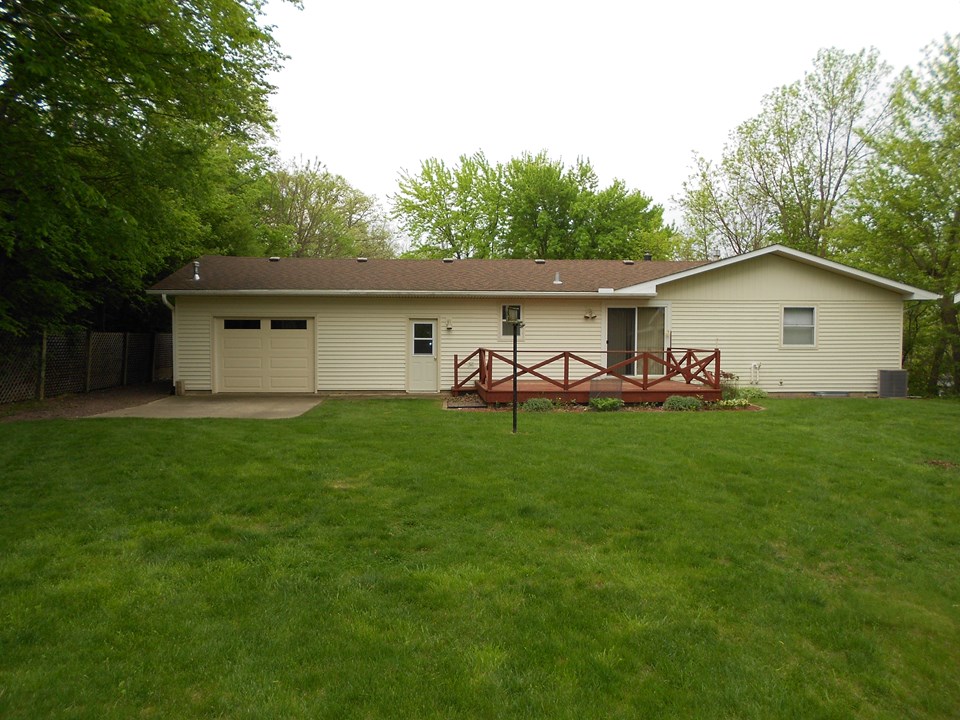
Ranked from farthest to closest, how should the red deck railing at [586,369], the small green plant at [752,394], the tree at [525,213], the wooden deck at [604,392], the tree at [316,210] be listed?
1. the tree at [525,213]
2. the tree at [316,210]
3. the small green plant at [752,394]
4. the red deck railing at [586,369]
5. the wooden deck at [604,392]

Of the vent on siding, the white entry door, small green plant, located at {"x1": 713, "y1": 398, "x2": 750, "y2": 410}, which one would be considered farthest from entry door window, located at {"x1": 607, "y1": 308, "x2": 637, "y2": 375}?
the vent on siding

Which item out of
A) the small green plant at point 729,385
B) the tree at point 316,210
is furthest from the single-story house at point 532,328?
the tree at point 316,210

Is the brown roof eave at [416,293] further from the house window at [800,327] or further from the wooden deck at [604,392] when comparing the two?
the house window at [800,327]

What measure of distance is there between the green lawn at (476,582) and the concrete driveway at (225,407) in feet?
11.0

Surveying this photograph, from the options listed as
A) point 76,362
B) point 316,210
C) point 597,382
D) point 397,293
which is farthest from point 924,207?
point 316,210

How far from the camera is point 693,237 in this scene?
2966cm

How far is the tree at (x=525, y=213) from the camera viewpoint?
3238 cm

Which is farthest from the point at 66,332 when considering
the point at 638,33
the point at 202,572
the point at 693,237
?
the point at 693,237

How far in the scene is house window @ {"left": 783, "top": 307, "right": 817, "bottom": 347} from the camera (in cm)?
1445

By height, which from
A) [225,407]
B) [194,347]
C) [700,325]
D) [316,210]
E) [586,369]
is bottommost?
[225,407]

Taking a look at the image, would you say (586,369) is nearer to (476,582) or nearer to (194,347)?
(194,347)

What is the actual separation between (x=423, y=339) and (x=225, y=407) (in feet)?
16.1

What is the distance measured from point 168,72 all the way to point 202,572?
7846 mm

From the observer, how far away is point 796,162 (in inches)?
1002
